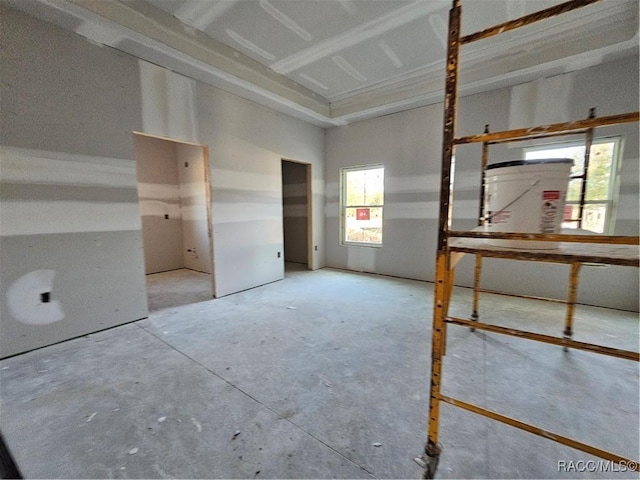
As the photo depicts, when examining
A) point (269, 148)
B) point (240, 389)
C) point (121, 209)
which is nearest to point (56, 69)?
point (121, 209)

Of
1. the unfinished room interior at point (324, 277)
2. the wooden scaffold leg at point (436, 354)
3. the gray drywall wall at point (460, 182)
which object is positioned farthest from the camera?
the gray drywall wall at point (460, 182)

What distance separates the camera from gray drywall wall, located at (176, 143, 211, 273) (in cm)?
520

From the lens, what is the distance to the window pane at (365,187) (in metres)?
4.79

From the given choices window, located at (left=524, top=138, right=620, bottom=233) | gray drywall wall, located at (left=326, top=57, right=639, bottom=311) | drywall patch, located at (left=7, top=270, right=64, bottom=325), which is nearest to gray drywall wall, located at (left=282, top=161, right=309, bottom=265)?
gray drywall wall, located at (left=326, top=57, right=639, bottom=311)

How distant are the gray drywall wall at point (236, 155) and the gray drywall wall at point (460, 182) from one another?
1.24 metres

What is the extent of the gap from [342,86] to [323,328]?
3.48 metres

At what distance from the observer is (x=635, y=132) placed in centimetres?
290

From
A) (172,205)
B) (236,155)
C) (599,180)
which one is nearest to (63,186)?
(236,155)

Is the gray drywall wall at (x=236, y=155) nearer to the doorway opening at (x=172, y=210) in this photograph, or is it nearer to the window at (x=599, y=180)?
the doorway opening at (x=172, y=210)

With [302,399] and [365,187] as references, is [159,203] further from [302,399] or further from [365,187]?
[302,399]

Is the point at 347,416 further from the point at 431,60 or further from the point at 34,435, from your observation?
the point at 431,60

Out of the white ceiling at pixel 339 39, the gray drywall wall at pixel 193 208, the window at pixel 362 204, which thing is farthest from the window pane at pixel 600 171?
the gray drywall wall at pixel 193 208

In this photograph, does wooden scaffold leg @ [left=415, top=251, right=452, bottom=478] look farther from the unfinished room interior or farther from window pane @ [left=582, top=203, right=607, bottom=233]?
window pane @ [left=582, top=203, right=607, bottom=233]

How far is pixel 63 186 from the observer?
242cm
